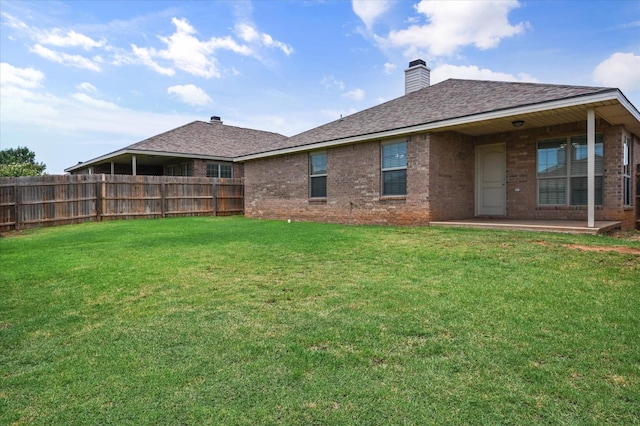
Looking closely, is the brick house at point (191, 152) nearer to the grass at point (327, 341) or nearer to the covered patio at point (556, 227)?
the covered patio at point (556, 227)

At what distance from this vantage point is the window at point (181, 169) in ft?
67.6

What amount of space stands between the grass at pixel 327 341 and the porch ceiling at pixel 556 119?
4130mm

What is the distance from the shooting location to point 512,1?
1158cm

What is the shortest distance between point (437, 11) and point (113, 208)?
14.4 meters

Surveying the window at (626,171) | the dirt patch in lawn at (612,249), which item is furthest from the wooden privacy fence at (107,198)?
the dirt patch in lawn at (612,249)

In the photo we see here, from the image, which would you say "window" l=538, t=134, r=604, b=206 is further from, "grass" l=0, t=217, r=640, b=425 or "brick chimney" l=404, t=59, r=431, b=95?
"brick chimney" l=404, t=59, r=431, b=95

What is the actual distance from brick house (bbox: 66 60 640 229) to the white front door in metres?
0.03

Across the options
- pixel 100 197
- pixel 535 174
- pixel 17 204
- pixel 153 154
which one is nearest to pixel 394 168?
pixel 535 174

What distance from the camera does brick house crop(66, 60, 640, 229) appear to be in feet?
30.8

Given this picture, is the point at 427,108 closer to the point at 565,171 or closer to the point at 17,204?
the point at 565,171

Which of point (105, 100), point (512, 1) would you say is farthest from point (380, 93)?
point (105, 100)

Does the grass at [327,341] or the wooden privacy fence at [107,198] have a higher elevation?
the wooden privacy fence at [107,198]

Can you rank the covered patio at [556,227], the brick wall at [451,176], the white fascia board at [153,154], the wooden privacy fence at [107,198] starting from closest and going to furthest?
the covered patio at [556,227]
the brick wall at [451,176]
the wooden privacy fence at [107,198]
the white fascia board at [153,154]

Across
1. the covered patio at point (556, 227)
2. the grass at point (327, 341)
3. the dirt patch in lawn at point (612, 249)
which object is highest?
the covered patio at point (556, 227)
